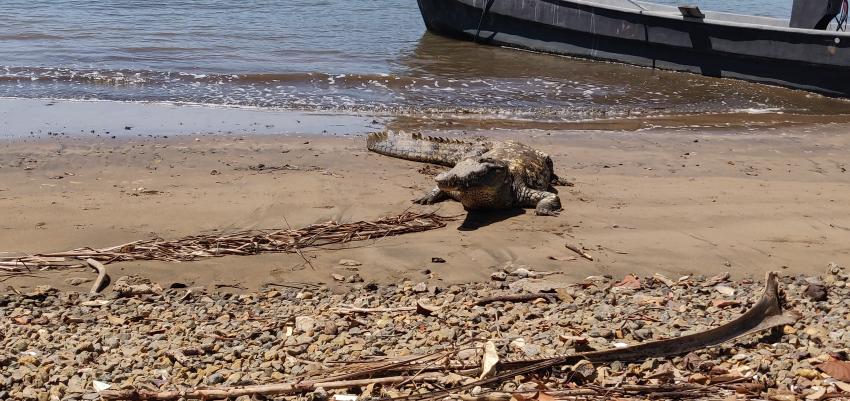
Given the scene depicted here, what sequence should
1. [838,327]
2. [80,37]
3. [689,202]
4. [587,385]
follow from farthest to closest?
[80,37]
[689,202]
[838,327]
[587,385]

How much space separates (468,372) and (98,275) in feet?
8.51

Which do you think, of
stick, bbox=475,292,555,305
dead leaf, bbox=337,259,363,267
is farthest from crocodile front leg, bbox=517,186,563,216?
stick, bbox=475,292,555,305

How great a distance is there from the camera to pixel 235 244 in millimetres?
5781

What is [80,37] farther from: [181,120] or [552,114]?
[552,114]

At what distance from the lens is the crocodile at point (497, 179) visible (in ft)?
21.4

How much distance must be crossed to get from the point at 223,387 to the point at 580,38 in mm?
13138

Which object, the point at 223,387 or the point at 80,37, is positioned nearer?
the point at 223,387

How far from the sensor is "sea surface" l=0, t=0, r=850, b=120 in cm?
1237

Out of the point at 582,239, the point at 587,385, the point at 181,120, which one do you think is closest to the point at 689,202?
the point at 582,239

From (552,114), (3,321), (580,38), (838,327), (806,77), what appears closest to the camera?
(838,327)

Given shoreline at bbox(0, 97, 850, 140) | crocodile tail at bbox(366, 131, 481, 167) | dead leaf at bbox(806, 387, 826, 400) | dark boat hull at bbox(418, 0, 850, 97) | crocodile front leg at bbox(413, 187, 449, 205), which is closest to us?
dead leaf at bbox(806, 387, 826, 400)

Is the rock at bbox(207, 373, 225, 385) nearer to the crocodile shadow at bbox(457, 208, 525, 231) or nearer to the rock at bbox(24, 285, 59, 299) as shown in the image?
the rock at bbox(24, 285, 59, 299)

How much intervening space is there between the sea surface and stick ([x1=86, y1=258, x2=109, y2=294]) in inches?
250

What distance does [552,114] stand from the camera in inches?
464
